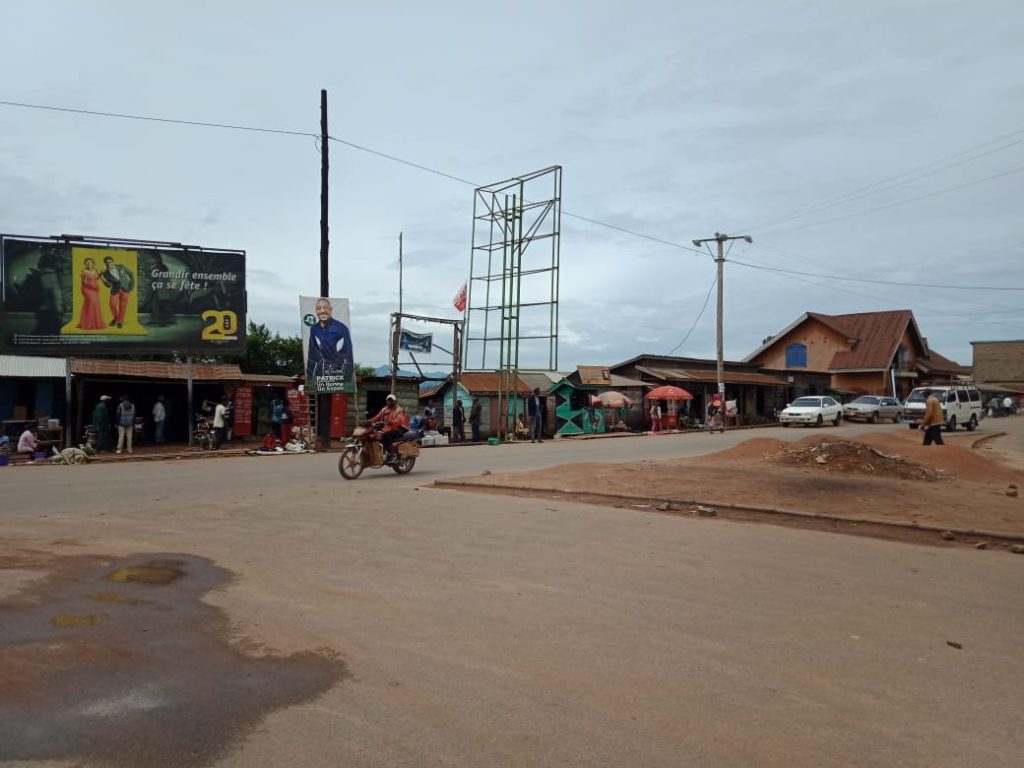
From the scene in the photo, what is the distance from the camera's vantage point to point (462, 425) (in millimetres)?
30188

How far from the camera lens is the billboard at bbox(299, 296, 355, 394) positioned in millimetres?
25094

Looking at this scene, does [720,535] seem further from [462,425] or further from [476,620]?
[462,425]

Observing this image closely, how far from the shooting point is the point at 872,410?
4253 cm

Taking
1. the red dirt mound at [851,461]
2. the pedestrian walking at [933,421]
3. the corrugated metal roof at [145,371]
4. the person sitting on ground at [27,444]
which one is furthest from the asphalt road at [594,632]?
the corrugated metal roof at [145,371]

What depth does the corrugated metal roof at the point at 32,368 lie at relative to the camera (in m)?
27.8

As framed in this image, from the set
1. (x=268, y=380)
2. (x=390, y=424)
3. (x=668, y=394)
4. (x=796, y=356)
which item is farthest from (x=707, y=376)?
(x=390, y=424)

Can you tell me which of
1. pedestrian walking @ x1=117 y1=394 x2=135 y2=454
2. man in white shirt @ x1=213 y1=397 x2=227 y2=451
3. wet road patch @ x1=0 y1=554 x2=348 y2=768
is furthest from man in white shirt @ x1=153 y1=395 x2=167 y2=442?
wet road patch @ x1=0 y1=554 x2=348 y2=768

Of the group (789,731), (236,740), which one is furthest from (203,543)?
(789,731)

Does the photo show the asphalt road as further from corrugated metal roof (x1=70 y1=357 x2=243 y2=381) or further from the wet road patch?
corrugated metal roof (x1=70 y1=357 x2=243 y2=381)

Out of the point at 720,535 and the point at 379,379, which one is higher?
the point at 379,379

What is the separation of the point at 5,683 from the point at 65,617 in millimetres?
1327

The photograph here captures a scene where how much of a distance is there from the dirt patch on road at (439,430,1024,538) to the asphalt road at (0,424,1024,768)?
136 centimetres

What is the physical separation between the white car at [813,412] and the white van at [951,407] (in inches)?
128

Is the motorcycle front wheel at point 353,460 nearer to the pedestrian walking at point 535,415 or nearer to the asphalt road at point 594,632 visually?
the asphalt road at point 594,632
